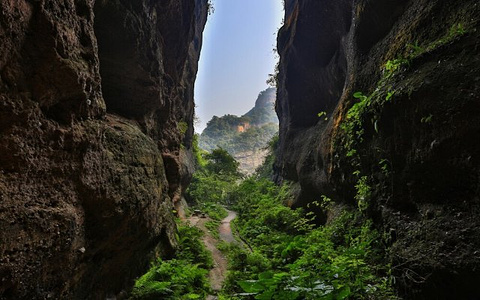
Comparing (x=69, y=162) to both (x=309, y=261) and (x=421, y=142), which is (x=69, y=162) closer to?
(x=309, y=261)

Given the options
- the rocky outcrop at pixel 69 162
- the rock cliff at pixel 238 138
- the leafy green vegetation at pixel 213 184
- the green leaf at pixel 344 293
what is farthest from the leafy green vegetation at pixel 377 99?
the rock cliff at pixel 238 138

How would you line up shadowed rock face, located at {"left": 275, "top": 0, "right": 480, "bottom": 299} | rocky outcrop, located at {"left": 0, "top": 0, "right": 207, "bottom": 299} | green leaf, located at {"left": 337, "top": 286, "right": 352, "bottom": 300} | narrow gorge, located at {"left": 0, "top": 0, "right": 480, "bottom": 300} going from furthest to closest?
shadowed rock face, located at {"left": 275, "top": 0, "right": 480, "bottom": 299}, narrow gorge, located at {"left": 0, "top": 0, "right": 480, "bottom": 300}, rocky outcrop, located at {"left": 0, "top": 0, "right": 207, "bottom": 299}, green leaf, located at {"left": 337, "top": 286, "right": 352, "bottom": 300}

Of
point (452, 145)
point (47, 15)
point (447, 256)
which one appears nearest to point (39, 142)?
point (47, 15)

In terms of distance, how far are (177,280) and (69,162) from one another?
430 centimetres

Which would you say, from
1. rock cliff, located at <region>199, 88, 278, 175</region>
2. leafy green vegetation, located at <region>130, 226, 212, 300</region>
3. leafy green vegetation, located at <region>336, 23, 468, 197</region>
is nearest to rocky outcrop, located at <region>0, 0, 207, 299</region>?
leafy green vegetation, located at <region>130, 226, 212, 300</region>

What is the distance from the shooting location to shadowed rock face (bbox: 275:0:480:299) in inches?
142

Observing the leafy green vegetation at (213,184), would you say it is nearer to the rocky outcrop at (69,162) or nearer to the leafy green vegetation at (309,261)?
the leafy green vegetation at (309,261)

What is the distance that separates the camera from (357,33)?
28.3 ft

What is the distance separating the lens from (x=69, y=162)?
3.85 meters

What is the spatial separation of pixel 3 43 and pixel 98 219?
2836 millimetres

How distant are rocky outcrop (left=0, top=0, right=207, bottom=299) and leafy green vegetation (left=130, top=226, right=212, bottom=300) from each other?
36 centimetres

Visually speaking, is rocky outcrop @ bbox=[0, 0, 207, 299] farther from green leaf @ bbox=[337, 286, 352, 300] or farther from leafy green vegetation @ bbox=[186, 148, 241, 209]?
leafy green vegetation @ bbox=[186, 148, 241, 209]

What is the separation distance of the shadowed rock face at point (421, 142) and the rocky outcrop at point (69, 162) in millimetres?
4989

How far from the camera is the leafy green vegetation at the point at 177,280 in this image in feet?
19.2
